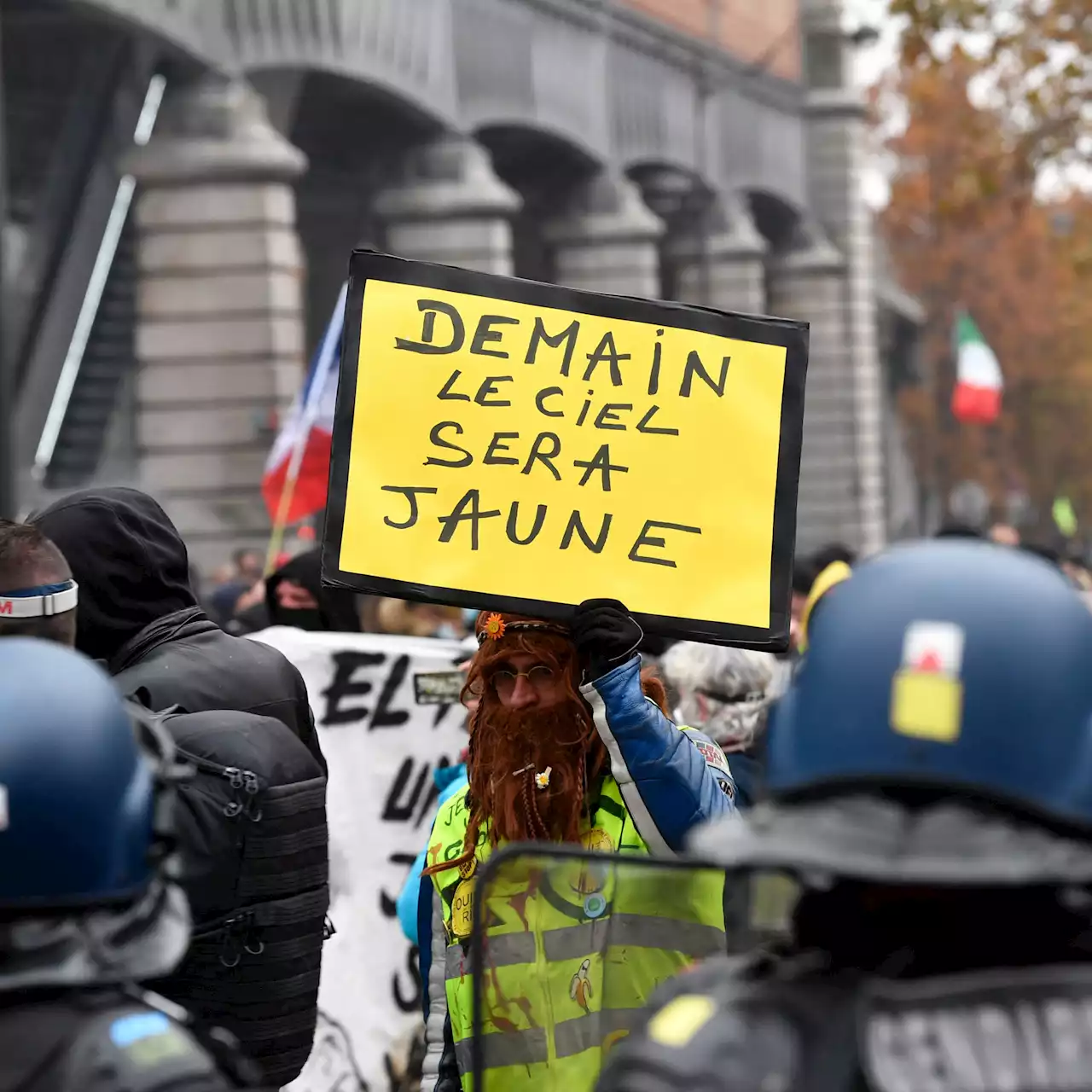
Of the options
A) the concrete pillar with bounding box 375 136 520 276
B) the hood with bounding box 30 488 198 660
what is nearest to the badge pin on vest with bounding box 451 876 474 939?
the hood with bounding box 30 488 198 660

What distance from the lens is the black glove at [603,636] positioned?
346 centimetres

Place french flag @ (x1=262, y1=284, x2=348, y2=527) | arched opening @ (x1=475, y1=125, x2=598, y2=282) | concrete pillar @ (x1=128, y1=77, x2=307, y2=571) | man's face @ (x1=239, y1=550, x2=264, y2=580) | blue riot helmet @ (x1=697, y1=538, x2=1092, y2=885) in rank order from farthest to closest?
1. arched opening @ (x1=475, y1=125, x2=598, y2=282)
2. concrete pillar @ (x1=128, y1=77, x2=307, y2=571)
3. man's face @ (x1=239, y1=550, x2=264, y2=580)
4. french flag @ (x1=262, y1=284, x2=348, y2=527)
5. blue riot helmet @ (x1=697, y1=538, x2=1092, y2=885)

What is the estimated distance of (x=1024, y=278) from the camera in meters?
55.6

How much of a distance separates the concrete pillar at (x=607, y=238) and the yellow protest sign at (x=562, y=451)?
83.6 ft

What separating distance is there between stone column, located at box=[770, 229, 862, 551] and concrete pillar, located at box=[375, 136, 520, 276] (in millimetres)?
16187

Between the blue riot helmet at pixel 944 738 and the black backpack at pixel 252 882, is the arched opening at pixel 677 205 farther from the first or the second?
the blue riot helmet at pixel 944 738

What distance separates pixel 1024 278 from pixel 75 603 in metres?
53.8

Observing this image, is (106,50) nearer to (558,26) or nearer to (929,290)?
(558,26)

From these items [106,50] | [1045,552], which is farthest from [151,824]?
[106,50]

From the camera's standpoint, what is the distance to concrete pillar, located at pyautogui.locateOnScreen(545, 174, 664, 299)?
2934 centimetres

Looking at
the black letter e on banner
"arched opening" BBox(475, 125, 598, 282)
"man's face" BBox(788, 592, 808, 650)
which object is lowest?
"man's face" BBox(788, 592, 808, 650)

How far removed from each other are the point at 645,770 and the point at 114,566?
0.96 metres

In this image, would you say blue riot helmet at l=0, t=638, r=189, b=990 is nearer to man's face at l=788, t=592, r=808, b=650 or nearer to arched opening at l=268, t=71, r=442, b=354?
man's face at l=788, t=592, r=808, b=650

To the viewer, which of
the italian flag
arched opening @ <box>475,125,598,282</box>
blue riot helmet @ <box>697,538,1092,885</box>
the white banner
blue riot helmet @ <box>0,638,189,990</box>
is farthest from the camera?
the italian flag
